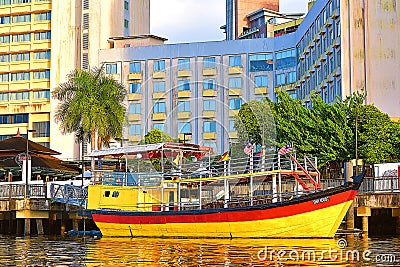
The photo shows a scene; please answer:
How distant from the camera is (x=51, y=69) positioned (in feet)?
347

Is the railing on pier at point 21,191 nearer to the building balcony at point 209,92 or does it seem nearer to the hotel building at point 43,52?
the hotel building at point 43,52

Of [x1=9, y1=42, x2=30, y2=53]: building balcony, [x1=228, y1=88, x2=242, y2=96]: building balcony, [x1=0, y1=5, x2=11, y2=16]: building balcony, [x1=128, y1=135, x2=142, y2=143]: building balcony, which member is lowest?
[x1=128, y1=135, x2=142, y2=143]: building balcony

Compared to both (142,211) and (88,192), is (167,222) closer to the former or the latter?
(142,211)

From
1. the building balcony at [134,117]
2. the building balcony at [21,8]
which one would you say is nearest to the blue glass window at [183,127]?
the building balcony at [134,117]

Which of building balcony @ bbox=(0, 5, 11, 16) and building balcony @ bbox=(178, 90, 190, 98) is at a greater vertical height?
building balcony @ bbox=(0, 5, 11, 16)

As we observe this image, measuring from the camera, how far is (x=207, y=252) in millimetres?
31922

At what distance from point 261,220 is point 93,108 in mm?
35122

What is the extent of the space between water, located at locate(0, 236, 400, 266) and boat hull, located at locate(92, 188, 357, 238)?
0.96 metres

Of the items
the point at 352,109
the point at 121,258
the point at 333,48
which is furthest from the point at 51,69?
the point at 121,258

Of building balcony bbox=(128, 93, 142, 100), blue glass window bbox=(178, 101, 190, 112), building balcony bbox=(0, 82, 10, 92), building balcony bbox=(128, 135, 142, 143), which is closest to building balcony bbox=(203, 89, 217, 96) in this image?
blue glass window bbox=(178, 101, 190, 112)

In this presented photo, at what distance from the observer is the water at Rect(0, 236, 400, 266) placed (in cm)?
2773

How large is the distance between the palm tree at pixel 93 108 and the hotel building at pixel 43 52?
31475mm

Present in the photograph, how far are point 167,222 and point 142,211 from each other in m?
2.00

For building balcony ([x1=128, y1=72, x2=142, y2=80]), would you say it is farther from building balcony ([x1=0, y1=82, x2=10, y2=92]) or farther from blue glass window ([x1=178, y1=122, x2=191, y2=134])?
building balcony ([x1=0, y1=82, x2=10, y2=92])
